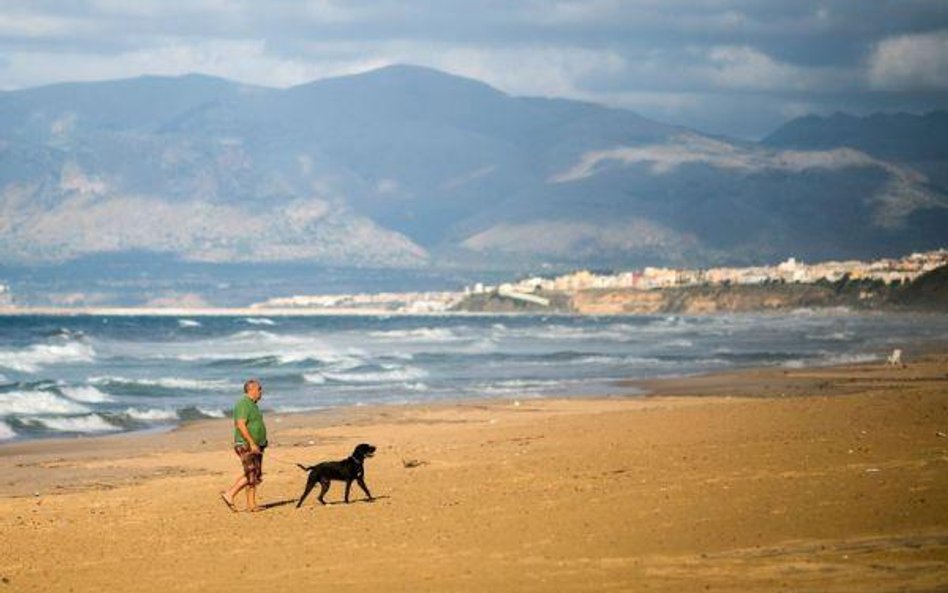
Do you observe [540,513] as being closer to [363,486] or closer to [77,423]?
[363,486]

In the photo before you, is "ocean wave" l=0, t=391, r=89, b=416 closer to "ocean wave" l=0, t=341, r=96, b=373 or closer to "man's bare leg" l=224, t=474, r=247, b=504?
"ocean wave" l=0, t=341, r=96, b=373

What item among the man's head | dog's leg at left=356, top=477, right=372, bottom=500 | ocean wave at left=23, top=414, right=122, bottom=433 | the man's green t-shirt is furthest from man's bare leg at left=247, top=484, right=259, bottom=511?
ocean wave at left=23, top=414, right=122, bottom=433

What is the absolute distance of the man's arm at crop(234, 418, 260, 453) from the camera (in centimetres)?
1731

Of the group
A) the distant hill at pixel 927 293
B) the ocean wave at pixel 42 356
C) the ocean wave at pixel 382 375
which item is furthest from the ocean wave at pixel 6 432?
the distant hill at pixel 927 293

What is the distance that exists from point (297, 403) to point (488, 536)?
22.8 metres

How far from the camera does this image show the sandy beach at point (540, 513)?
12367mm

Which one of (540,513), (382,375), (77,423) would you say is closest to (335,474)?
(540,513)

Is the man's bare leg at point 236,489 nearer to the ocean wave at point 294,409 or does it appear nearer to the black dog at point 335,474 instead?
the black dog at point 335,474

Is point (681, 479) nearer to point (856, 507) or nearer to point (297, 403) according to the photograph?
point (856, 507)

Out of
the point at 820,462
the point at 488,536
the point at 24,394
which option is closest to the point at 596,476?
the point at 820,462

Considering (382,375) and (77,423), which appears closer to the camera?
(77,423)

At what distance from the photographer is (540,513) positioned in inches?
599

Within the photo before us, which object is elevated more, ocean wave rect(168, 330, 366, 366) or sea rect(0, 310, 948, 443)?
ocean wave rect(168, 330, 366, 366)

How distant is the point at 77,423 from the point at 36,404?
4.69 m
